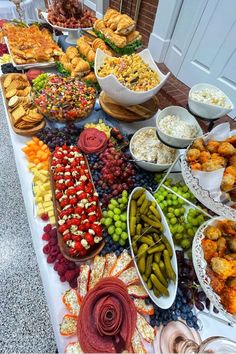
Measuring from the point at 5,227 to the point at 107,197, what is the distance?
825 mm

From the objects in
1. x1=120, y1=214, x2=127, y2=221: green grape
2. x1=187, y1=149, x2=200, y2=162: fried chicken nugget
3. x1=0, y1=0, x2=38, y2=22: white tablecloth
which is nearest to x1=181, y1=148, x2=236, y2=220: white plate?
x1=187, y1=149, x2=200, y2=162: fried chicken nugget

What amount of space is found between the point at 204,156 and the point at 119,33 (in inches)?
45.5

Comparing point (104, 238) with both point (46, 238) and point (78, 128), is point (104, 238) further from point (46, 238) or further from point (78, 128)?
point (78, 128)

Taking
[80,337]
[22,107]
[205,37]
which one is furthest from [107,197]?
[205,37]

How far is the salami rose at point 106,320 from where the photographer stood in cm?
52

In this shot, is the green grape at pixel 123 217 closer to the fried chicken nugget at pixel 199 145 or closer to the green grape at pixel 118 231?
the green grape at pixel 118 231

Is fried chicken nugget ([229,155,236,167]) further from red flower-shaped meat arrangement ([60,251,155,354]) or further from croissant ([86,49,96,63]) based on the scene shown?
croissant ([86,49,96,63])

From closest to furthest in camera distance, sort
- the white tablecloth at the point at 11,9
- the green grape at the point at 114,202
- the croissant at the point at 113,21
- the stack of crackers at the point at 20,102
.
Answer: the green grape at the point at 114,202, the stack of crackers at the point at 20,102, the croissant at the point at 113,21, the white tablecloth at the point at 11,9

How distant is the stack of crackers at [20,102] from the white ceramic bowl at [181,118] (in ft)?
2.20

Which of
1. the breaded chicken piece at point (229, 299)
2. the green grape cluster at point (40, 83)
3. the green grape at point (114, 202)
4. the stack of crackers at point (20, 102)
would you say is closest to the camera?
the breaded chicken piece at point (229, 299)

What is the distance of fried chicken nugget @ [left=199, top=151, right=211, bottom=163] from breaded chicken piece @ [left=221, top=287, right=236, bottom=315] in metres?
0.34

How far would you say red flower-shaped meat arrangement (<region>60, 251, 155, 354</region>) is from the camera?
523 mm

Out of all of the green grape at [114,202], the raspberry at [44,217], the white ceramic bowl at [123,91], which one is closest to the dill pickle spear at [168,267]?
the green grape at [114,202]

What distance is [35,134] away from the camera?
1133 millimetres
